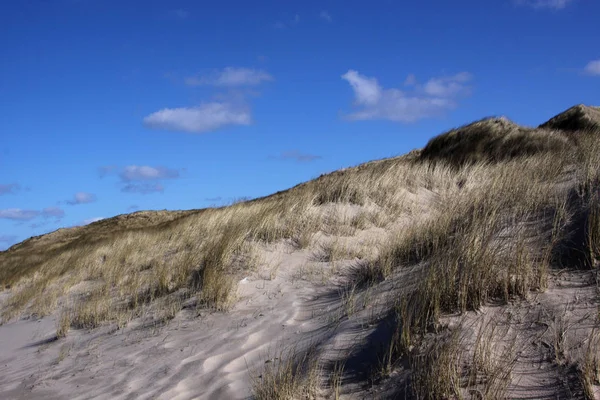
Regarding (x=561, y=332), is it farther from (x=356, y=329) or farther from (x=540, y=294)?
(x=356, y=329)

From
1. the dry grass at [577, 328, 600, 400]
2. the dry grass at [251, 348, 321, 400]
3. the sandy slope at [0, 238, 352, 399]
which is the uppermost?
the sandy slope at [0, 238, 352, 399]

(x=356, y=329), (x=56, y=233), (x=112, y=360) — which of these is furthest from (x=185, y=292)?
(x=56, y=233)

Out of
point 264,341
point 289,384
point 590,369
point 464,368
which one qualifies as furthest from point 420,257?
point 590,369

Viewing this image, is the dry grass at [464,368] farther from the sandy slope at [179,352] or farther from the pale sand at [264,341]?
the sandy slope at [179,352]

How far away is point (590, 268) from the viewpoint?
3.81 meters

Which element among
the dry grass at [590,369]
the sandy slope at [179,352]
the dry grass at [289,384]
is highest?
the sandy slope at [179,352]

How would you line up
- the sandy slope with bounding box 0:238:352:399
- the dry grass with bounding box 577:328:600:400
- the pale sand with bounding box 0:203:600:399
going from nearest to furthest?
the dry grass with bounding box 577:328:600:400, the pale sand with bounding box 0:203:600:399, the sandy slope with bounding box 0:238:352:399

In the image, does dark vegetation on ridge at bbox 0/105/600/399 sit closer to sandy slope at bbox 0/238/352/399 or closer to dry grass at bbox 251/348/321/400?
dry grass at bbox 251/348/321/400

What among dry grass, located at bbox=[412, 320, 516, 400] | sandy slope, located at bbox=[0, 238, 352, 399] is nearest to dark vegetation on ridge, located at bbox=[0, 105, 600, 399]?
dry grass, located at bbox=[412, 320, 516, 400]

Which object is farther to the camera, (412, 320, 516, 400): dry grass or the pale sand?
the pale sand

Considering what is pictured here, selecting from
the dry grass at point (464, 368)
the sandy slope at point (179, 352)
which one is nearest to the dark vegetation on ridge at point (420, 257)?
the dry grass at point (464, 368)

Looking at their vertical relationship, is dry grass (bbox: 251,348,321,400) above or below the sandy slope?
below

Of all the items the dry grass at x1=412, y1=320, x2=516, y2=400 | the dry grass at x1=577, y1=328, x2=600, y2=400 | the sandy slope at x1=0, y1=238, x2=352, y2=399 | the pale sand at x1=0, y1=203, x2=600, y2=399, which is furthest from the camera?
the sandy slope at x1=0, y1=238, x2=352, y2=399

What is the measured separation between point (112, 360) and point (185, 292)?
1.44 m
